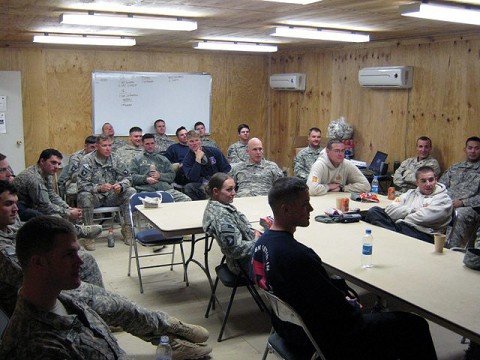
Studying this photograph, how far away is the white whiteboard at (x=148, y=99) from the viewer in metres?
8.94

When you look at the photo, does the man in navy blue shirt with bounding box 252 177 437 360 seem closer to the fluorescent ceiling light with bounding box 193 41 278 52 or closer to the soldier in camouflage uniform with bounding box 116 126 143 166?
the soldier in camouflage uniform with bounding box 116 126 143 166

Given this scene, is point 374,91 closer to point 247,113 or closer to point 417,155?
point 417,155

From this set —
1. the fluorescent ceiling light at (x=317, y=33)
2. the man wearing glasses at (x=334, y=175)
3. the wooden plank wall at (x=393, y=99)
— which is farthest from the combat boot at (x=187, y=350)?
the wooden plank wall at (x=393, y=99)

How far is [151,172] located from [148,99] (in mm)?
2806

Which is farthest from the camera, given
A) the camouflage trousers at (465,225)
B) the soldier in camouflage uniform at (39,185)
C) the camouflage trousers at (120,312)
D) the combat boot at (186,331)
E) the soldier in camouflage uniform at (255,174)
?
the soldier in camouflage uniform at (255,174)

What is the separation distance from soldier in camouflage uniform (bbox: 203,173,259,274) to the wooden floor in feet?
1.70

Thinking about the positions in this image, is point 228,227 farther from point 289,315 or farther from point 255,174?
point 255,174

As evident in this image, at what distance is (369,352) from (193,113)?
760 cm

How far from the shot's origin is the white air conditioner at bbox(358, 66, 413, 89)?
7.14 metres

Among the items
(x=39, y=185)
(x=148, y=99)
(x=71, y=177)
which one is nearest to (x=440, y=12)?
(x=39, y=185)

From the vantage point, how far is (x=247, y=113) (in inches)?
404

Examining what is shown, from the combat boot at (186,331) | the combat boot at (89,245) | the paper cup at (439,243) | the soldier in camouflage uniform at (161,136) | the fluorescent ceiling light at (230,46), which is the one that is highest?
the fluorescent ceiling light at (230,46)

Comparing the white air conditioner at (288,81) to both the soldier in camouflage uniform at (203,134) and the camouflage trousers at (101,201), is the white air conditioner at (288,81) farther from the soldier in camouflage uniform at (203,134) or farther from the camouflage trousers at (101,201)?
the camouflage trousers at (101,201)

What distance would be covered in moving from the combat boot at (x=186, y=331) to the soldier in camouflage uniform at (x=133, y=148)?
479cm
